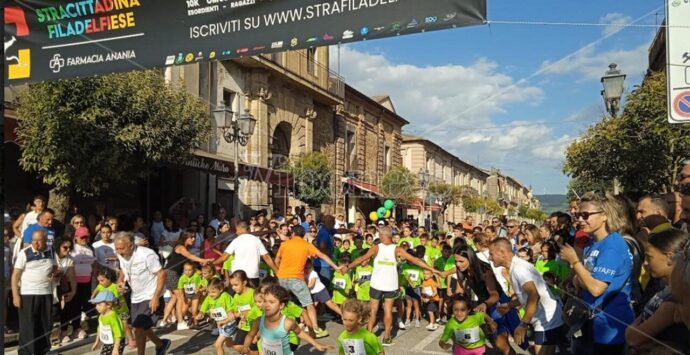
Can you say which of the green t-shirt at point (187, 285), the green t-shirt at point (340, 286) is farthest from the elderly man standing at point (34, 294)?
the green t-shirt at point (340, 286)

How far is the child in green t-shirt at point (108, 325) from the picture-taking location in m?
6.49

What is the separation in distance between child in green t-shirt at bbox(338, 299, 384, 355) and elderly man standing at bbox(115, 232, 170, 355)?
2587 millimetres

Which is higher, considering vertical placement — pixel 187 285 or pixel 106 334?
pixel 187 285

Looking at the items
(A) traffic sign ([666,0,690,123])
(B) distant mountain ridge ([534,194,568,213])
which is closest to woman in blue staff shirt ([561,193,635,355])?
(A) traffic sign ([666,0,690,123])

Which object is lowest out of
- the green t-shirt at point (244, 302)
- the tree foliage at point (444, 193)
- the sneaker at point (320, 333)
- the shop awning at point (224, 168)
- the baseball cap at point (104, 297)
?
the sneaker at point (320, 333)

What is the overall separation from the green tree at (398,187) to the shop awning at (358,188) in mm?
607

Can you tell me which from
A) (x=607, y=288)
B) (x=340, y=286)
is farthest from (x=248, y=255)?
(x=607, y=288)

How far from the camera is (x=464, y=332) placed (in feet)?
18.4

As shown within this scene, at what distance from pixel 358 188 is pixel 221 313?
26.3 m

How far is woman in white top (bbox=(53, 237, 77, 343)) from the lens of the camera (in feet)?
26.6

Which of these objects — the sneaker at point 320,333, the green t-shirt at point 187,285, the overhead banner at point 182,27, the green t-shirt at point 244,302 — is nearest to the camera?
the overhead banner at point 182,27

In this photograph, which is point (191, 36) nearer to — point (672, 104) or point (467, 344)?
point (467, 344)

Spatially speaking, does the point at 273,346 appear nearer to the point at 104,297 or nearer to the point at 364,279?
the point at 104,297

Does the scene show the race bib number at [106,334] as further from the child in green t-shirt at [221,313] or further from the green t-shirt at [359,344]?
the green t-shirt at [359,344]
